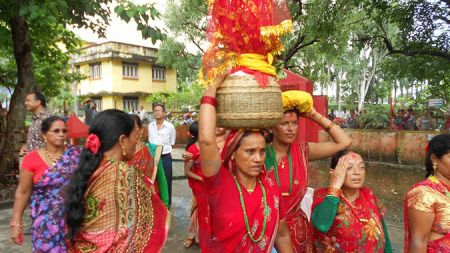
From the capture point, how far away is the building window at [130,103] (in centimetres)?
3058

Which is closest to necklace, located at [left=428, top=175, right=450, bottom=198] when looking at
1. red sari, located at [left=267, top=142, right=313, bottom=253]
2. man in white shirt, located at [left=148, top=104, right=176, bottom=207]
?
red sari, located at [left=267, top=142, right=313, bottom=253]

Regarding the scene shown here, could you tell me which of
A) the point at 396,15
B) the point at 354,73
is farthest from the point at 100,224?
the point at 354,73

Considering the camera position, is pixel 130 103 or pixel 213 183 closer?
pixel 213 183

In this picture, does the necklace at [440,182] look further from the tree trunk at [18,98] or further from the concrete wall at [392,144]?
the concrete wall at [392,144]

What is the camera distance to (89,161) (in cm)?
221

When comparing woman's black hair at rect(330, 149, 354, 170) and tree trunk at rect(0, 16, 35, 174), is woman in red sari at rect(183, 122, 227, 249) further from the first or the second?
tree trunk at rect(0, 16, 35, 174)

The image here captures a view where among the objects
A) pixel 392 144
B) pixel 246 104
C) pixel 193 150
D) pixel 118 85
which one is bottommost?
pixel 392 144

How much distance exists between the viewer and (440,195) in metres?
2.43

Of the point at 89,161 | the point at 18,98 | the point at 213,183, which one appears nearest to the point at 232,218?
the point at 213,183

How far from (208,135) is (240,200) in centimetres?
46

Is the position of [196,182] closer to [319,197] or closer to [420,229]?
[319,197]

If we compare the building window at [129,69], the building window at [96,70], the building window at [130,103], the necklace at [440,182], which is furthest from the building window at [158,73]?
the necklace at [440,182]

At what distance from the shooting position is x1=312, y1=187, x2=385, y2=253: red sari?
8.17 feet

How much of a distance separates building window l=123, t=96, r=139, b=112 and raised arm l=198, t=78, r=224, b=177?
29.3 metres
